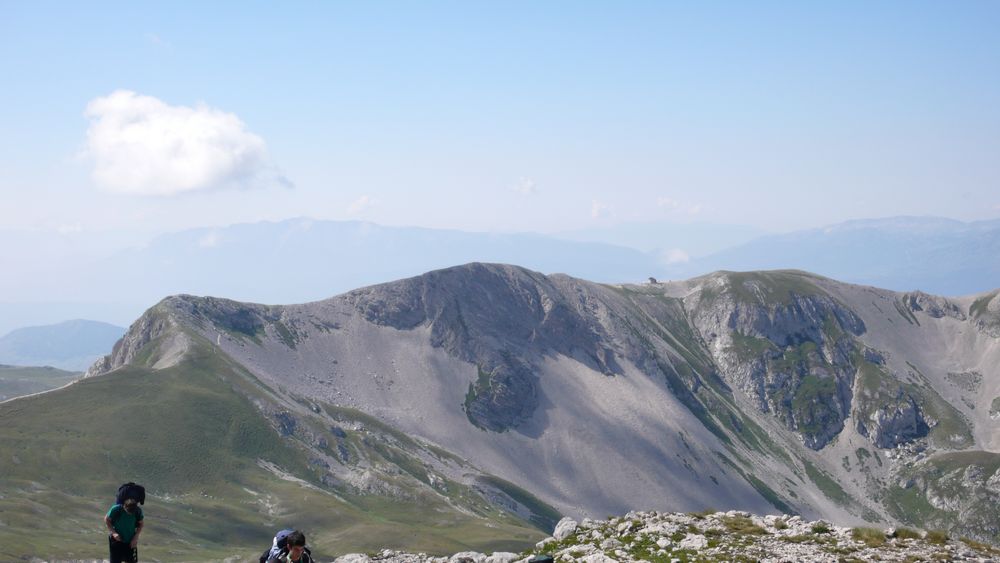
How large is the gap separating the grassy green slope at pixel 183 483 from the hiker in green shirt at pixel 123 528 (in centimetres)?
7387

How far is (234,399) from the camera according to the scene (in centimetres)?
19088

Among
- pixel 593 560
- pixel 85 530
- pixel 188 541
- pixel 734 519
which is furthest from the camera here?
pixel 188 541

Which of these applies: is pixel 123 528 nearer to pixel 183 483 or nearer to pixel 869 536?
pixel 869 536

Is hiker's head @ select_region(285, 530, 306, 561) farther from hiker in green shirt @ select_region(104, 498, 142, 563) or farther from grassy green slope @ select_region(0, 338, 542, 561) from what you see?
grassy green slope @ select_region(0, 338, 542, 561)

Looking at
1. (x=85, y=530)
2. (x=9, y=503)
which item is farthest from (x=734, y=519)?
(x=9, y=503)

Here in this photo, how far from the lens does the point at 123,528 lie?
27.9 m

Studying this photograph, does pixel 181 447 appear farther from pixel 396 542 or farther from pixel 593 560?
pixel 593 560

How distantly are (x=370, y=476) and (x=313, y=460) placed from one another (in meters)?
13.4

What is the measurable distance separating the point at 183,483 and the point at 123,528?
137210 millimetres

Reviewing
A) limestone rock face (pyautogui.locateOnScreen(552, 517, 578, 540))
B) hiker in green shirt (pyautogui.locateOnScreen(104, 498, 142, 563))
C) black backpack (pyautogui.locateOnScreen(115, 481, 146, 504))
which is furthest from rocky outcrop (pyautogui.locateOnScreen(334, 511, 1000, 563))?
black backpack (pyautogui.locateOnScreen(115, 481, 146, 504))

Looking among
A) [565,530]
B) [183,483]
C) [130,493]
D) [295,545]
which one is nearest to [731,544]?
[565,530]

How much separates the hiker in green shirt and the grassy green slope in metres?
73.9

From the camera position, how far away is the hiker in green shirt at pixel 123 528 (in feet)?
90.8

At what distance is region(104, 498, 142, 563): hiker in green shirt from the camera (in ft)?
90.8
